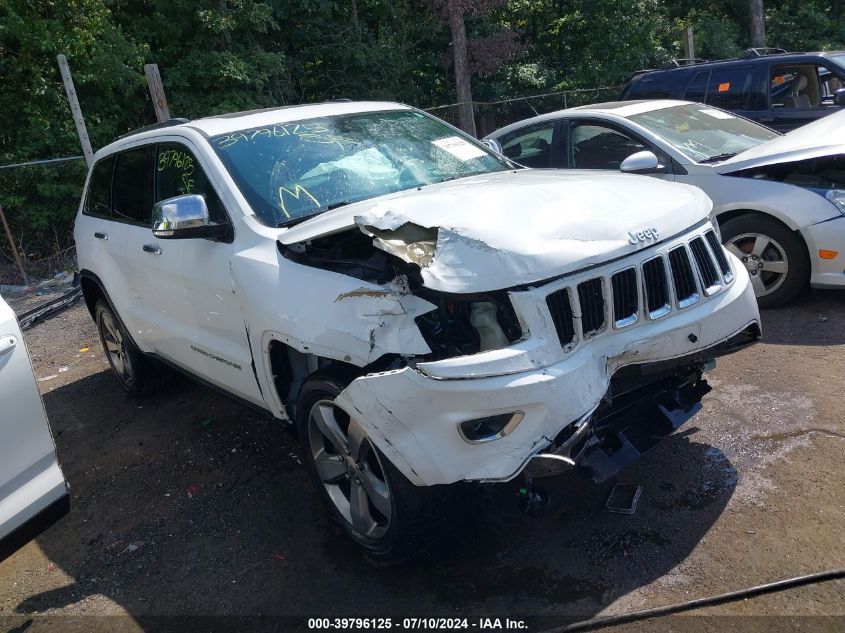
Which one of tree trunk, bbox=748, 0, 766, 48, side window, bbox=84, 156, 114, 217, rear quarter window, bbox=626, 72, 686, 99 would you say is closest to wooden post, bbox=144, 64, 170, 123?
side window, bbox=84, 156, 114, 217

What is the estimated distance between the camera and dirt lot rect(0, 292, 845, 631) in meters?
3.07

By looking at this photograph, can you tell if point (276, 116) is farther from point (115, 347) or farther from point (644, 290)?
point (115, 347)

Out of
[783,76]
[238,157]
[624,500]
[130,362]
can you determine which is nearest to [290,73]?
[783,76]

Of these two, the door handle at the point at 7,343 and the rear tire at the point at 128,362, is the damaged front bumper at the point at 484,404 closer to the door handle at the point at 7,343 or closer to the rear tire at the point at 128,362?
the door handle at the point at 7,343

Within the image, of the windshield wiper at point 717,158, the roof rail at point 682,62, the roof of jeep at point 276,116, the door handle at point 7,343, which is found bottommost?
the windshield wiper at point 717,158

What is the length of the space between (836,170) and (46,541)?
5825 mm

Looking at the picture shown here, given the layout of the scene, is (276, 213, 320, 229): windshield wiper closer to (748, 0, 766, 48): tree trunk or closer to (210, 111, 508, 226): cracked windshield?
(210, 111, 508, 226): cracked windshield

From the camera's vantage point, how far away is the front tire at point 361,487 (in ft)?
10.1

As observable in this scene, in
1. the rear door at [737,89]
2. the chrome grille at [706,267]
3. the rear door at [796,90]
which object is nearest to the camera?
the chrome grille at [706,267]

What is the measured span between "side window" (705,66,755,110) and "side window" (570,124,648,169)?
128 inches

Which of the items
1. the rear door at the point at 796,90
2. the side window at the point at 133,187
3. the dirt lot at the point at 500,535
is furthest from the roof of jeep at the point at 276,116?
the rear door at the point at 796,90

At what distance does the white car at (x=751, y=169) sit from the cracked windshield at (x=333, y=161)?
4.64 feet

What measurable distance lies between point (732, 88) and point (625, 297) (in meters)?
7.36

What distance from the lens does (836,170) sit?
18.6 ft
